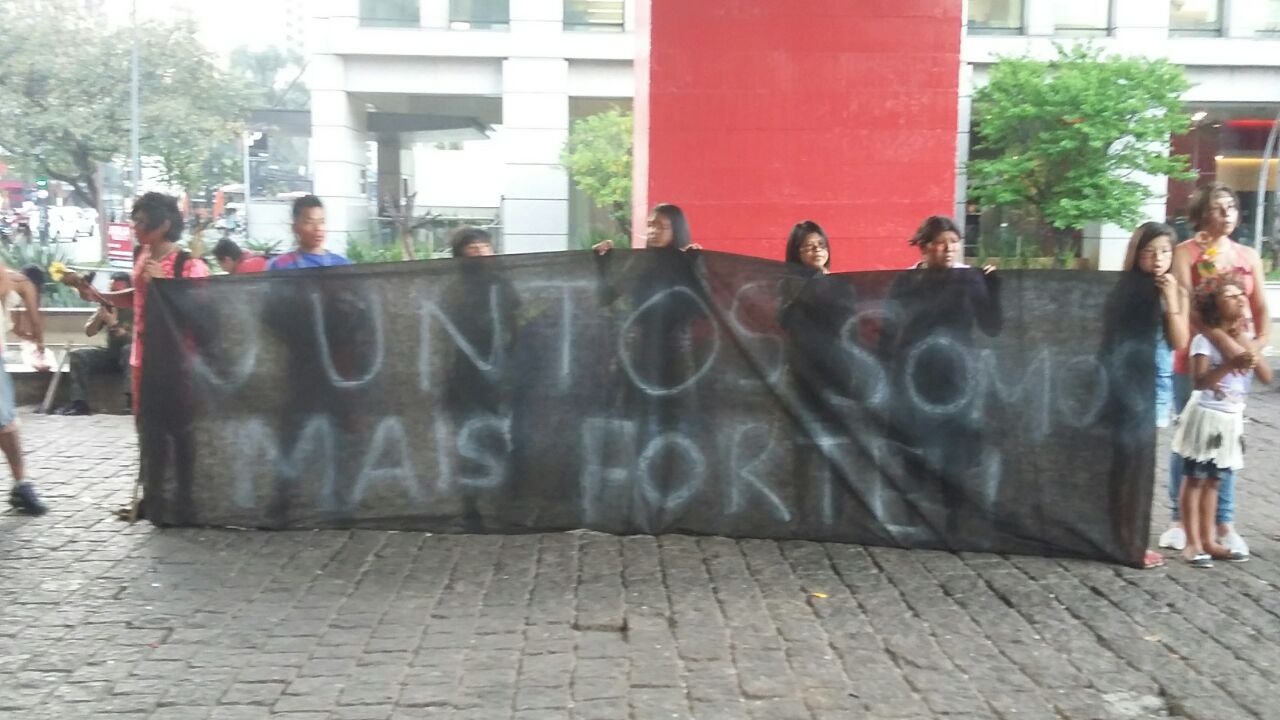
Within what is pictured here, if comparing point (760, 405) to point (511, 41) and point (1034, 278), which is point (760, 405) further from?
point (511, 41)

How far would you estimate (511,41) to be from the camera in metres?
25.9

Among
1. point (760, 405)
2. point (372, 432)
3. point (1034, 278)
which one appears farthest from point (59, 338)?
point (1034, 278)

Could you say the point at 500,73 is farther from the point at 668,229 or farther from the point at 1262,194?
the point at 668,229

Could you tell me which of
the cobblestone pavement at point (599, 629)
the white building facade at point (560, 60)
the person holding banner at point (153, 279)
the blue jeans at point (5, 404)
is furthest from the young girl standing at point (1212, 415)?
the white building facade at point (560, 60)

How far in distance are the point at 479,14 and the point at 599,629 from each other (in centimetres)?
2300

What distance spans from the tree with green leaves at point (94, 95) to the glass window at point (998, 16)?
19799 millimetres

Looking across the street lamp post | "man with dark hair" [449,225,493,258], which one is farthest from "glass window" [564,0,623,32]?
"man with dark hair" [449,225,493,258]

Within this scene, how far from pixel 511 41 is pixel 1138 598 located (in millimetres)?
22252

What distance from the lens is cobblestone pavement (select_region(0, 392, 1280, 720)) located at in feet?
14.6

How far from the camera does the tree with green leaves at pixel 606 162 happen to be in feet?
79.4

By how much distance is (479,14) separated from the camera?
26312mm

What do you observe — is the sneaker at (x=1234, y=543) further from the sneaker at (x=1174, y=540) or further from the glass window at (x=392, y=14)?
the glass window at (x=392, y=14)

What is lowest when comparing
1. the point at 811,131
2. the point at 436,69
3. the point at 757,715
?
the point at 757,715

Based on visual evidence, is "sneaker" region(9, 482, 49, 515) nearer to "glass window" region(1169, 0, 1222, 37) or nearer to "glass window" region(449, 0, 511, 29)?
"glass window" region(449, 0, 511, 29)
